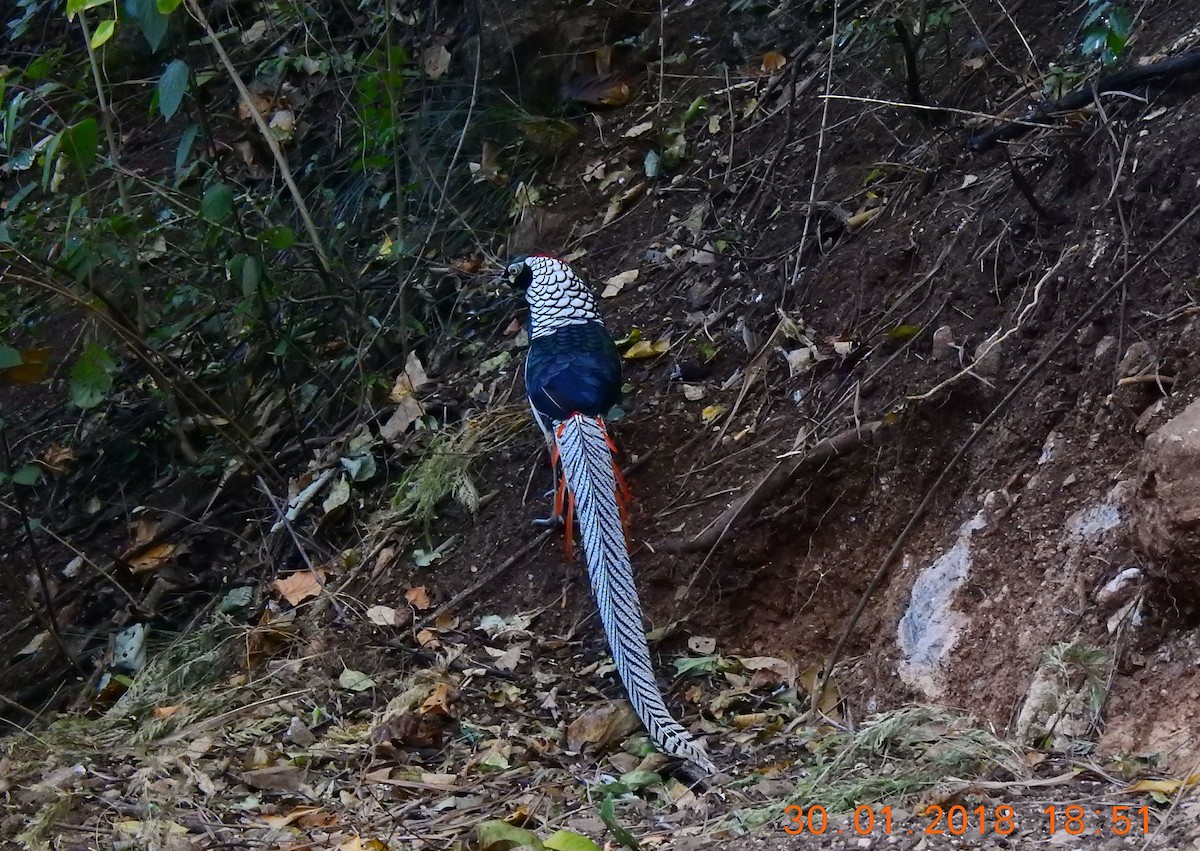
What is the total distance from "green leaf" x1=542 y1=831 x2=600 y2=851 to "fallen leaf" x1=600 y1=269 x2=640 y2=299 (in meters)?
2.88

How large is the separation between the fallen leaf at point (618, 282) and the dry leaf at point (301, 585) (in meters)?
1.69

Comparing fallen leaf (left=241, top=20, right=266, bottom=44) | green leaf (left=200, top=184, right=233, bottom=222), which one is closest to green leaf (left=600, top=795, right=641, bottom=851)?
green leaf (left=200, top=184, right=233, bottom=222)

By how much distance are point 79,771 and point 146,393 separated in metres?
2.55

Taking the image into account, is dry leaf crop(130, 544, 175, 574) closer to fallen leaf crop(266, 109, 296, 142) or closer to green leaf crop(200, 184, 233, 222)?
green leaf crop(200, 184, 233, 222)

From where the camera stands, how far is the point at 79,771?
3098 mm

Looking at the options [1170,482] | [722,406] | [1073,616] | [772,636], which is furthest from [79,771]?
[1170,482]

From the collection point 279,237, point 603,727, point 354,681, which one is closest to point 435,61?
point 279,237

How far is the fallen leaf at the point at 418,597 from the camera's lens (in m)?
3.95

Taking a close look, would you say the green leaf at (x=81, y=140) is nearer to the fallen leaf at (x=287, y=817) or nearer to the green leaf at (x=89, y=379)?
the green leaf at (x=89, y=379)

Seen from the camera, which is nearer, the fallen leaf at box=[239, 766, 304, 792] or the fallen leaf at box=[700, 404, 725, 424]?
the fallen leaf at box=[239, 766, 304, 792]

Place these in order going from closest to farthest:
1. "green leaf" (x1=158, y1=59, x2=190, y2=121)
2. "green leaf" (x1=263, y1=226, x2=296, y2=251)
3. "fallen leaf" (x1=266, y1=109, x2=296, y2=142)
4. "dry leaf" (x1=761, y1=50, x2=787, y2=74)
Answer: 1. "green leaf" (x1=158, y1=59, x2=190, y2=121)
2. "green leaf" (x1=263, y1=226, x2=296, y2=251)
3. "dry leaf" (x1=761, y1=50, x2=787, y2=74)
4. "fallen leaf" (x1=266, y1=109, x2=296, y2=142)

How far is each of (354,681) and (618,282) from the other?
7.07 ft

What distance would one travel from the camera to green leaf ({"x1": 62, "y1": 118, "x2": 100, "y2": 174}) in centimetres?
338

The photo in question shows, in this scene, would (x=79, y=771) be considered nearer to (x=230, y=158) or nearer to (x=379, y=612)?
(x=379, y=612)
